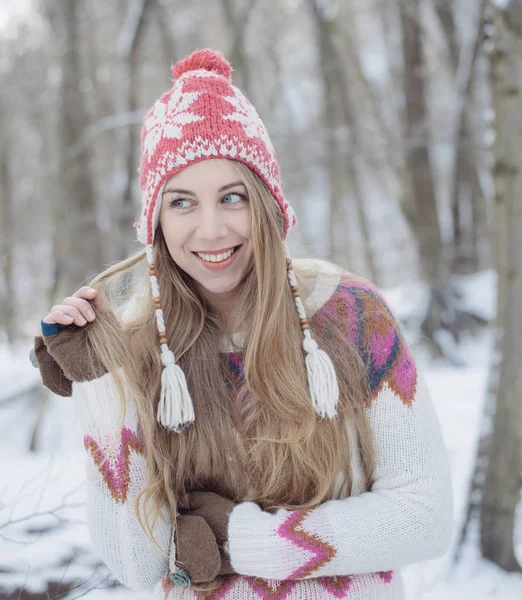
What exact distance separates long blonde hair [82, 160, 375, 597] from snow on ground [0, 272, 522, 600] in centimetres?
34

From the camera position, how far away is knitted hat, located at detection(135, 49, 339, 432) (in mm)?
1663

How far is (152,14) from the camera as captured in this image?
6.00 meters

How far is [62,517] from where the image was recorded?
1896 millimetres

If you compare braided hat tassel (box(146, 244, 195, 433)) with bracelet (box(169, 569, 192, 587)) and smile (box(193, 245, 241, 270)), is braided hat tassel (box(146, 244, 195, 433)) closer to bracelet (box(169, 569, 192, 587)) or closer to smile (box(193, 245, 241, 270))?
smile (box(193, 245, 241, 270))

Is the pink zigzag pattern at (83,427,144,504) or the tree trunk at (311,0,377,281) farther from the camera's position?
the tree trunk at (311,0,377,281)

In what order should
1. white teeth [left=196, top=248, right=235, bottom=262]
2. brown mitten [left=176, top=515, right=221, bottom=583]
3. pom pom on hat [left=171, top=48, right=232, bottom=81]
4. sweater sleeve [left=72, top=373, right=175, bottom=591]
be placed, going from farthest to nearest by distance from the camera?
pom pom on hat [left=171, top=48, right=232, bottom=81] < white teeth [left=196, top=248, right=235, bottom=262] < sweater sleeve [left=72, top=373, right=175, bottom=591] < brown mitten [left=176, top=515, right=221, bottom=583]

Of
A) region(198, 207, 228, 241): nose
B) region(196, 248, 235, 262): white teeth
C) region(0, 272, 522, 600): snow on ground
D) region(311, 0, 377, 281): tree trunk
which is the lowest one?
region(0, 272, 522, 600): snow on ground

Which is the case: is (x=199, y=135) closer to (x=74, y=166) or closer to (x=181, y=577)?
(x=181, y=577)

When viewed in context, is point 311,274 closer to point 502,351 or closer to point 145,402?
point 145,402

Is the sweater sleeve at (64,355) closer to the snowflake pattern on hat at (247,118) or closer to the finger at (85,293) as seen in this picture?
the finger at (85,293)

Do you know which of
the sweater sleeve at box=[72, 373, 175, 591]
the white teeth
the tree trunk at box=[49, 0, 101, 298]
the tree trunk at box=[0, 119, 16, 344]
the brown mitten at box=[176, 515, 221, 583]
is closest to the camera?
the brown mitten at box=[176, 515, 221, 583]

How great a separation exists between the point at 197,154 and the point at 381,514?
3.47 feet

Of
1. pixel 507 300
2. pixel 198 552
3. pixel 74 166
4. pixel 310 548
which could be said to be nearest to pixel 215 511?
pixel 198 552

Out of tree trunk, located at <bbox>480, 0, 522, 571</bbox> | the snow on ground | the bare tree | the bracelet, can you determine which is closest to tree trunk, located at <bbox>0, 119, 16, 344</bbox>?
the snow on ground
